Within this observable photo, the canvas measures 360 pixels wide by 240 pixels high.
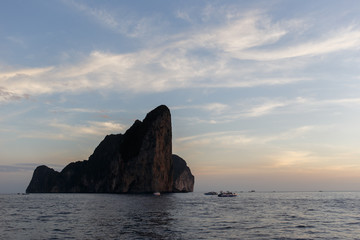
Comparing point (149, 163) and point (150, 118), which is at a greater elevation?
point (150, 118)

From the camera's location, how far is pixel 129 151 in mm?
198750

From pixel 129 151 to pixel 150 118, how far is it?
23.0 meters

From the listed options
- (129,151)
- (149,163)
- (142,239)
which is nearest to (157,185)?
(149,163)

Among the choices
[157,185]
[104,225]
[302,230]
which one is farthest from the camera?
[157,185]

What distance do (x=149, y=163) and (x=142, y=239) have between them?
155 meters

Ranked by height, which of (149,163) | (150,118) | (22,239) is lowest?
(22,239)

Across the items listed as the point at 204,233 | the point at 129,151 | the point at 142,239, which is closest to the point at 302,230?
the point at 204,233

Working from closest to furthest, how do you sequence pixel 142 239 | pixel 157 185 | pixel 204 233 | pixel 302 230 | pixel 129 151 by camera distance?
pixel 142 239
pixel 204 233
pixel 302 230
pixel 157 185
pixel 129 151

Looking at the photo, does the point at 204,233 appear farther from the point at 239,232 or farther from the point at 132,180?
the point at 132,180

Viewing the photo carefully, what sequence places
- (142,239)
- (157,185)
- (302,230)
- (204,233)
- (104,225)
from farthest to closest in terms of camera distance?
(157,185) → (104,225) → (302,230) → (204,233) → (142,239)

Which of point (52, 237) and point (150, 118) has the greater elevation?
point (150, 118)

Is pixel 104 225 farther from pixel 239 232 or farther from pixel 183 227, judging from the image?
pixel 239 232

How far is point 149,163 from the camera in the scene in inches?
7338

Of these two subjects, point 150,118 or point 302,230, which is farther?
point 150,118
